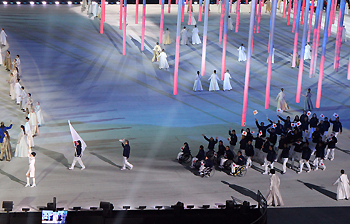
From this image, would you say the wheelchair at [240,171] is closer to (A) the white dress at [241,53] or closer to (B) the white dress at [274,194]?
(B) the white dress at [274,194]

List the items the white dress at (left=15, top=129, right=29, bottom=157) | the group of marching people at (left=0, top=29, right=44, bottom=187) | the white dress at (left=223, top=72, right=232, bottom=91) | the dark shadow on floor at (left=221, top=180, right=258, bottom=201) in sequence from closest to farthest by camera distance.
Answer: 1. the dark shadow on floor at (left=221, top=180, right=258, bottom=201)
2. the group of marching people at (left=0, top=29, right=44, bottom=187)
3. the white dress at (left=15, top=129, right=29, bottom=157)
4. the white dress at (left=223, top=72, right=232, bottom=91)

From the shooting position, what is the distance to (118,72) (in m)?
28.3

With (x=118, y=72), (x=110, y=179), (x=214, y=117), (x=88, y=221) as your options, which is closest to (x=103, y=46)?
(x=118, y=72)

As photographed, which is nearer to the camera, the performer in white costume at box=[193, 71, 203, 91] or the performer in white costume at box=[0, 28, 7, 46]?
the performer in white costume at box=[193, 71, 203, 91]

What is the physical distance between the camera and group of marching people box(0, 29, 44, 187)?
17359 mm

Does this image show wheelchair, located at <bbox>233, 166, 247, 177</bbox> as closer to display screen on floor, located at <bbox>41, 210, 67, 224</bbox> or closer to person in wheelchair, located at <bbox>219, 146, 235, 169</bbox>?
person in wheelchair, located at <bbox>219, 146, 235, 169</bbox>

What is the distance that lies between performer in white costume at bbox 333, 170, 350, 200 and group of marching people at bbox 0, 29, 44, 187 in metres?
9.44

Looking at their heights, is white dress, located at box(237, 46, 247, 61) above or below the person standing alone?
above

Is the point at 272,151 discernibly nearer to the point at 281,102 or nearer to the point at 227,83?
the point at 281,102

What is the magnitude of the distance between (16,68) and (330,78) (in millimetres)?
18100

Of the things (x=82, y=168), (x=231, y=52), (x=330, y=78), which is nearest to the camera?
(x=82, y=168)

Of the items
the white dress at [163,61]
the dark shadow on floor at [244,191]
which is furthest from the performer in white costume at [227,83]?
the dark shadow on floor at [244,191]

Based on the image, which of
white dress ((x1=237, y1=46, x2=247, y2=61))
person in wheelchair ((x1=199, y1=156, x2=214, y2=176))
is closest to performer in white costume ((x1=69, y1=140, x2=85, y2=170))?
person in wheelchair ((x1=199, y1=156, x2=214, y2=176))

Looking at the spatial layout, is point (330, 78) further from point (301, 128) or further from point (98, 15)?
point (98, 15)
